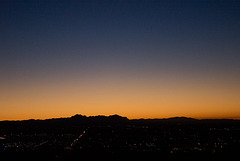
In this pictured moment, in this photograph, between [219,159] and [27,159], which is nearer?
[219,159]

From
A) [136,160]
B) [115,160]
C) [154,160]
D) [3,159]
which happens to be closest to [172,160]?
[154,160]

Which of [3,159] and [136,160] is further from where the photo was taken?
[3,159]

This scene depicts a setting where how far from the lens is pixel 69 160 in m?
95.7

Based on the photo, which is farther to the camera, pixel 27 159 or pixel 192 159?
pixel 27 159

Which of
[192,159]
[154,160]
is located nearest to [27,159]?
[154,160]

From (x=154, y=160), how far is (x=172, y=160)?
7.14 metres

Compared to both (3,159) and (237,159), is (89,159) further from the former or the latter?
(237,159)

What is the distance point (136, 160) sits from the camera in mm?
100375

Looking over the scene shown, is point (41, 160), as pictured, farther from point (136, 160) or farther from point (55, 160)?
point (136, 160)

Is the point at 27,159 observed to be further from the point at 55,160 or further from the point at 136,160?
the point at 136,160

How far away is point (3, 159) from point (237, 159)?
97726 mm

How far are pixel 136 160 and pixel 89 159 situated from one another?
62.4 ft

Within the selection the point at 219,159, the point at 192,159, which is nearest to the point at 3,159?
the point at 192,159

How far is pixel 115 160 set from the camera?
98.4 metres
